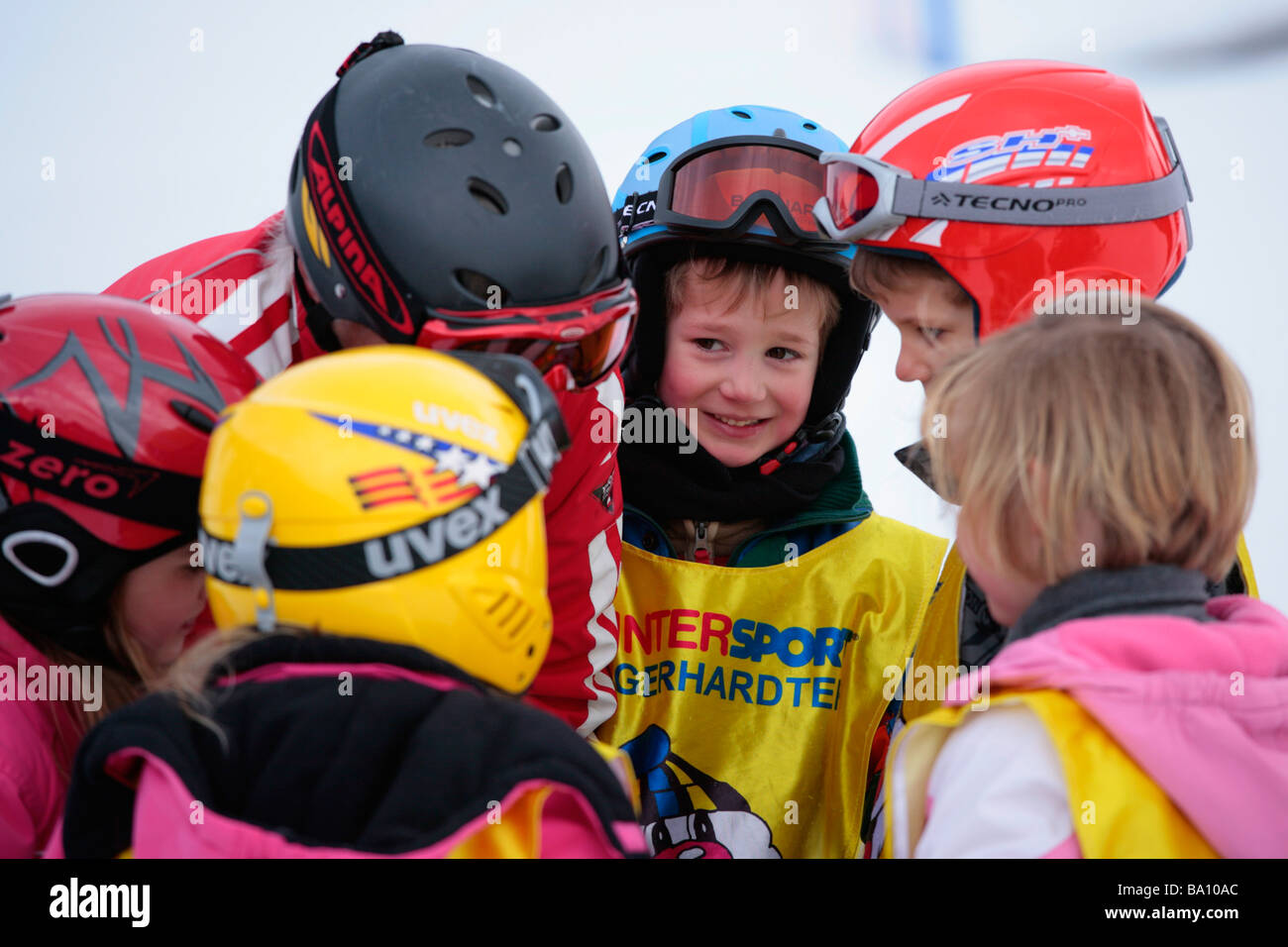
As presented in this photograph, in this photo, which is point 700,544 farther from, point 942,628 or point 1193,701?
point 1193,701

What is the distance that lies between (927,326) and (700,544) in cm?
62

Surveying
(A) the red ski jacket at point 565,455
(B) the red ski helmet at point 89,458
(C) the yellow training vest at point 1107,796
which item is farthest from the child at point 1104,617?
(B) the red ski helmet at point 89,458

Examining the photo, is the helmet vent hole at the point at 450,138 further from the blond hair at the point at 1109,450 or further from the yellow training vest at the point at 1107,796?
the yellow training vest at the point at 1107,796

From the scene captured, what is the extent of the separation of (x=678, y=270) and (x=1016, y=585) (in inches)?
50.0

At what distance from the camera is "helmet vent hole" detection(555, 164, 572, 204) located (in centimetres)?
177

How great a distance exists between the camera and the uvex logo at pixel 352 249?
1.73 metres

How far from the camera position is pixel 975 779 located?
1.18 meters

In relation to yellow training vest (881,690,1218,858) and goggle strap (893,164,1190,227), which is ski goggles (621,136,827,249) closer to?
goggle strap (893,164,1190,227)

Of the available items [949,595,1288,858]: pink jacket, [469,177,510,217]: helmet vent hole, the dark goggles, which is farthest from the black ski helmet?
[949,595,1288,858]: pink jacket

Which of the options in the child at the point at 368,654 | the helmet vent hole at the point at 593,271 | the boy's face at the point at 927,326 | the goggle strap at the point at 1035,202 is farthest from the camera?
the boy's face at the point at 927,326

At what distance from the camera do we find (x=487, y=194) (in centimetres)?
173

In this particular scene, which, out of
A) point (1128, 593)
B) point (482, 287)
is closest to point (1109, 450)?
point (1128, 593)
